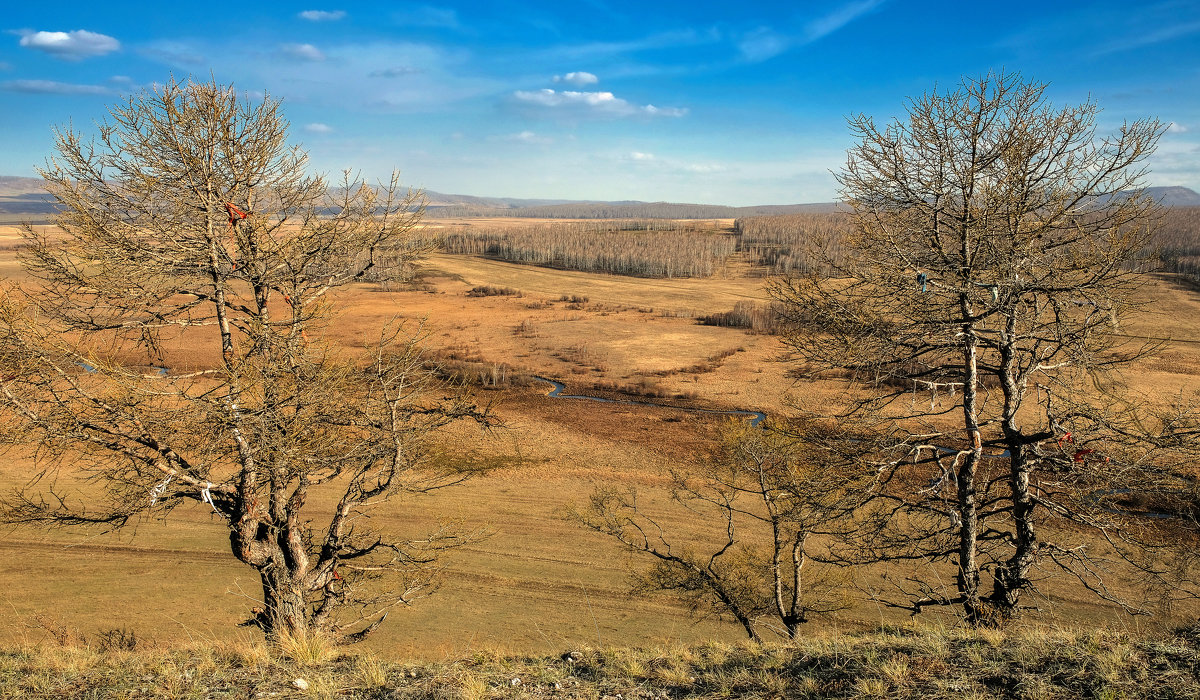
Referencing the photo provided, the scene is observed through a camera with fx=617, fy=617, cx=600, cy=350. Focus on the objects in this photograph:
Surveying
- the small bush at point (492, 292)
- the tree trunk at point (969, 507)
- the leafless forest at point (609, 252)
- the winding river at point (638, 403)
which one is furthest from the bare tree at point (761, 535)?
the leafless forest at point (609, 252)

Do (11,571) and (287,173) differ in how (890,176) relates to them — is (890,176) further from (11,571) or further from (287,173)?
(11,571)

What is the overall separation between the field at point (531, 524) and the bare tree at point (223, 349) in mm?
1725

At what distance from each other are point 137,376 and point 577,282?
82571 mm

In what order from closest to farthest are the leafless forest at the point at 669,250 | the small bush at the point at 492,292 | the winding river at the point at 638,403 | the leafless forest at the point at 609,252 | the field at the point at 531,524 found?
the field at the point at 531,524 → the winding river at the point at 638,403 → the small bush at the point at 492,292 → the leafless forest at the point at 669,250 → the leafless forest at the point at 609,252

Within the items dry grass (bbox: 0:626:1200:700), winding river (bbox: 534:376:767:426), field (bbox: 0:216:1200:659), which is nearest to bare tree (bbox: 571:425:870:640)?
field (bbox: 0:216:1200:659)

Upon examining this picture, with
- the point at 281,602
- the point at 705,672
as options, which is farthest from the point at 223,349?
the point at 705,672

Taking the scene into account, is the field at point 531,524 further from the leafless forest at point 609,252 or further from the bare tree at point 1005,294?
Result: the leafless forest at point 609,252

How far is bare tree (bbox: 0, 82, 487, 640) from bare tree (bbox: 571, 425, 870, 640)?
554 cm

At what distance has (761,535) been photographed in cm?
1978

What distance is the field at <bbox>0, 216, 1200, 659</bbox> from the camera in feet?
49.2

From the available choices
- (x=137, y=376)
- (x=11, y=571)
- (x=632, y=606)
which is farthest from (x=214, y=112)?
(x=11, y=571)

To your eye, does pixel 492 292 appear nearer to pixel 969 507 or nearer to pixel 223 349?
pixel 223 349

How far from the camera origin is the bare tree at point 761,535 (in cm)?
929

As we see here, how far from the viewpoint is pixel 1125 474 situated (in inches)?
293
